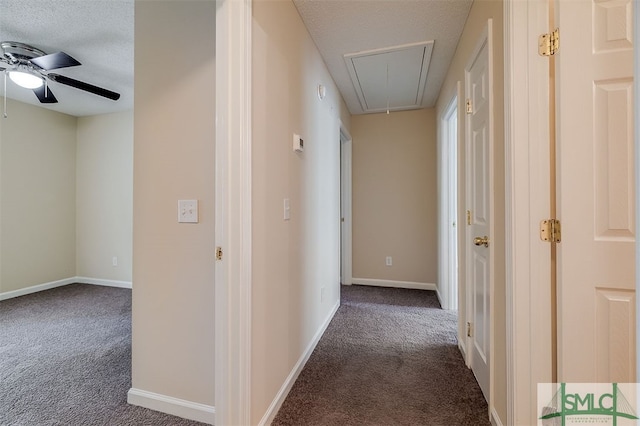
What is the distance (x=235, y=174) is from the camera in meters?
1.18

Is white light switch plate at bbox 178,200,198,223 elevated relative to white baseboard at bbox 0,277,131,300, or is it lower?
elevated

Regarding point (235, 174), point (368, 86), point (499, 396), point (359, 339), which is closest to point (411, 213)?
point (368, 86)

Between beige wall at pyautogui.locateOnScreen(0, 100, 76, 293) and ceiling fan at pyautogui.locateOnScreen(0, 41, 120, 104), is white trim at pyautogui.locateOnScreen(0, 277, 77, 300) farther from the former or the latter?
ceiling fan at pyautogui.locateOnScreen(0, 41, 120, 104)

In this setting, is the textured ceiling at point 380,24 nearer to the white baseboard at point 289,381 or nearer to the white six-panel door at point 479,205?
the white six-panel door at point 479,205

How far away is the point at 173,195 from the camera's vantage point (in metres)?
1.49

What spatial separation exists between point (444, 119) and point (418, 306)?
2.11 m

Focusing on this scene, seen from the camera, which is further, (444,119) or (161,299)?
(444,119)

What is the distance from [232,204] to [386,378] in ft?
5.03

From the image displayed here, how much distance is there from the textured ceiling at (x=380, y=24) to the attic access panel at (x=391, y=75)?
3.4 inches

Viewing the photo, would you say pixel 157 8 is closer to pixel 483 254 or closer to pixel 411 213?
pixel 483 254

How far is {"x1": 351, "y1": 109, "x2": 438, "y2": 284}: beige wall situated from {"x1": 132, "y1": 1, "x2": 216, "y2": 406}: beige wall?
2872mm

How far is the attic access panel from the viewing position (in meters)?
2.45

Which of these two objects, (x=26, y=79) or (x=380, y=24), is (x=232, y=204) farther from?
(x=26, y=79)
